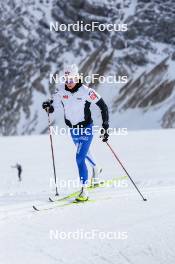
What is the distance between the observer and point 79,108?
33.4 ft

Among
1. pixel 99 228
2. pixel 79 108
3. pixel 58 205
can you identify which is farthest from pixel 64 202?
pixel 99 228

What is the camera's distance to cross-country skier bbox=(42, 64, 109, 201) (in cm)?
1001

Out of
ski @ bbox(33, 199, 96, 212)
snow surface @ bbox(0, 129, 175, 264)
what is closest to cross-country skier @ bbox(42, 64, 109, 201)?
ski @ bbox(33, 199, 96, 212)

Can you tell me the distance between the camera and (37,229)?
814 centimetres

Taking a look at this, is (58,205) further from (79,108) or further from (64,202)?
(79,108)

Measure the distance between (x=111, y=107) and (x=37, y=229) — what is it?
80.8 metres

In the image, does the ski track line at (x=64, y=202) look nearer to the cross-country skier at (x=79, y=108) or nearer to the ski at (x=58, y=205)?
the ski at (x=58, y=205)

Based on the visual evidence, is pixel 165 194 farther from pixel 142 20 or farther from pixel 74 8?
pixel 74 8

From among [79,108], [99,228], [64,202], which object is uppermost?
[79,108]

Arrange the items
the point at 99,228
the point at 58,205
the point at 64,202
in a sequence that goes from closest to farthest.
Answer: the point at 99,228 → the point at 58,205 → the point at 64,202

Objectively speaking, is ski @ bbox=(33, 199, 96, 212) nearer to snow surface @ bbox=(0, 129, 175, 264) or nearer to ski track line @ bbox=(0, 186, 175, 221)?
ski track line @ bbox=(0, 186, 175, 221)

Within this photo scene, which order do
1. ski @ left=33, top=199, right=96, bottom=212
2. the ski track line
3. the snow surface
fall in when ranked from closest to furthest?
1. the snow surface
2. the ski track line
3. ski @ left=33, top=199, right=96, bottom=212

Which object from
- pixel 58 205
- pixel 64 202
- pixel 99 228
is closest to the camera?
pixel 99 228

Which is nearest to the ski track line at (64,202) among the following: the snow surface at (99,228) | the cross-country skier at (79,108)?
the snow surface at (99,228)
